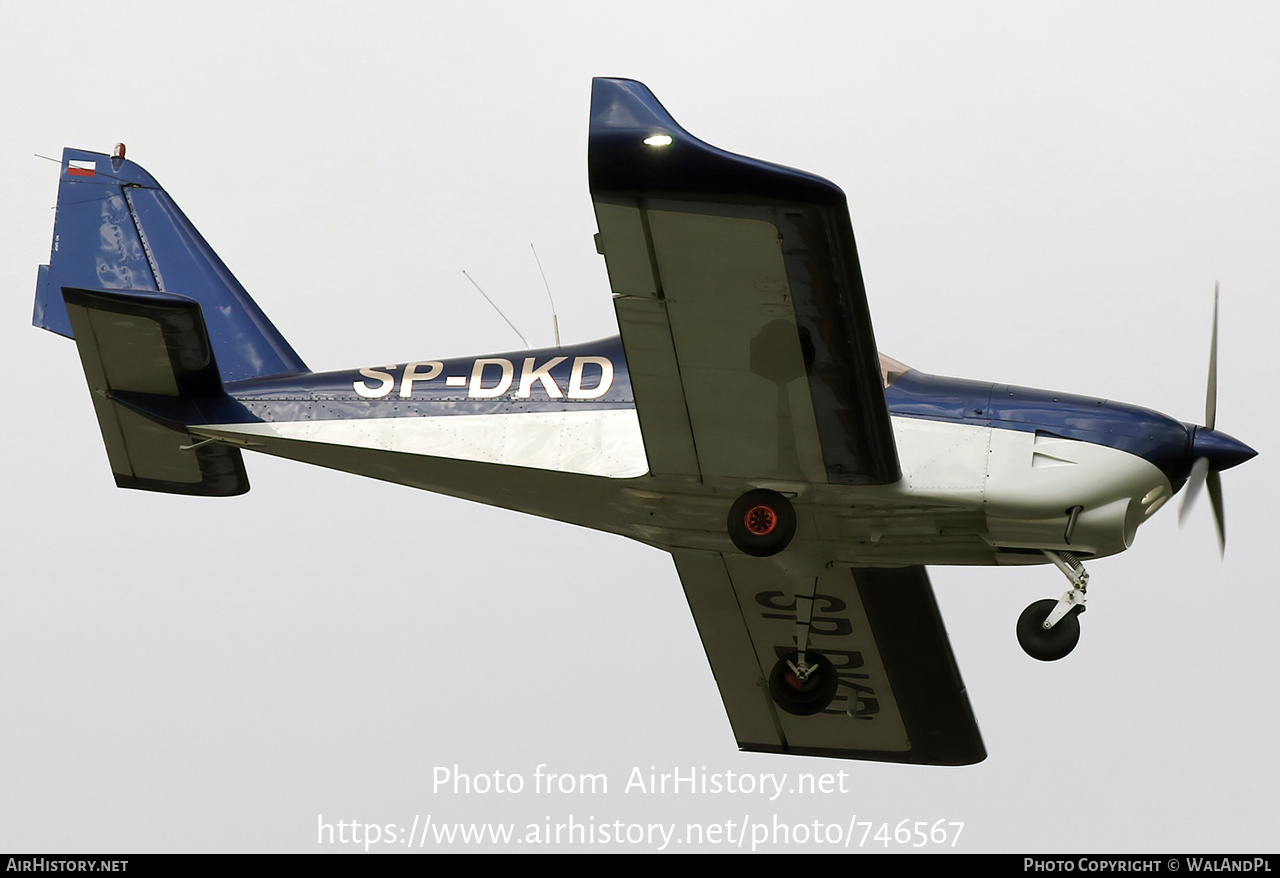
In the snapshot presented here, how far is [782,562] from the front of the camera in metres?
12.1

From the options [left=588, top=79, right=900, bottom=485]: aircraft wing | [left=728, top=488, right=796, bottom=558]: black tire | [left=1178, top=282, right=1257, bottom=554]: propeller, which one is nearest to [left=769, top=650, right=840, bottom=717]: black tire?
[left=728, top=488, right=796, bottom=558]: black tire

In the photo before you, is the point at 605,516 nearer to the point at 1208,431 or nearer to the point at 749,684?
the point at 749,684

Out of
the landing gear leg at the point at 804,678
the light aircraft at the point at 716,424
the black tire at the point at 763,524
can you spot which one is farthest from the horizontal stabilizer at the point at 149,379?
the landing gear leg at the point at 804,678

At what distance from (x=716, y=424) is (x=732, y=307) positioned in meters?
1.11

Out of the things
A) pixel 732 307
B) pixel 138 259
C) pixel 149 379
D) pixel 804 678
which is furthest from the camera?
pixel 138 259

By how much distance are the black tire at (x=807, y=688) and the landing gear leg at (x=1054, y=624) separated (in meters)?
2.34

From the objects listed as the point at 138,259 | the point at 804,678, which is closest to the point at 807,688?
the point at 804,678

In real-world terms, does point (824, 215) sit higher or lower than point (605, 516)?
higher

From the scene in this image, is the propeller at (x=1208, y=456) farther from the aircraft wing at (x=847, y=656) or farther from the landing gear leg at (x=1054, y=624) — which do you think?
the aircraft wing at (x=847, y=656)

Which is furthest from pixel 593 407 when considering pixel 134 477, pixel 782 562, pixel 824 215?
pixel 134 477

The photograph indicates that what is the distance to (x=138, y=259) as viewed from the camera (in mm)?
13508

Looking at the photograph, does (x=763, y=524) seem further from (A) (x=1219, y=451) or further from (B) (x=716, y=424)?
(A) (x=1219, y=451)

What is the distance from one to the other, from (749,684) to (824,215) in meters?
6.01

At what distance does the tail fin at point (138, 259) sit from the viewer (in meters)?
13.1
